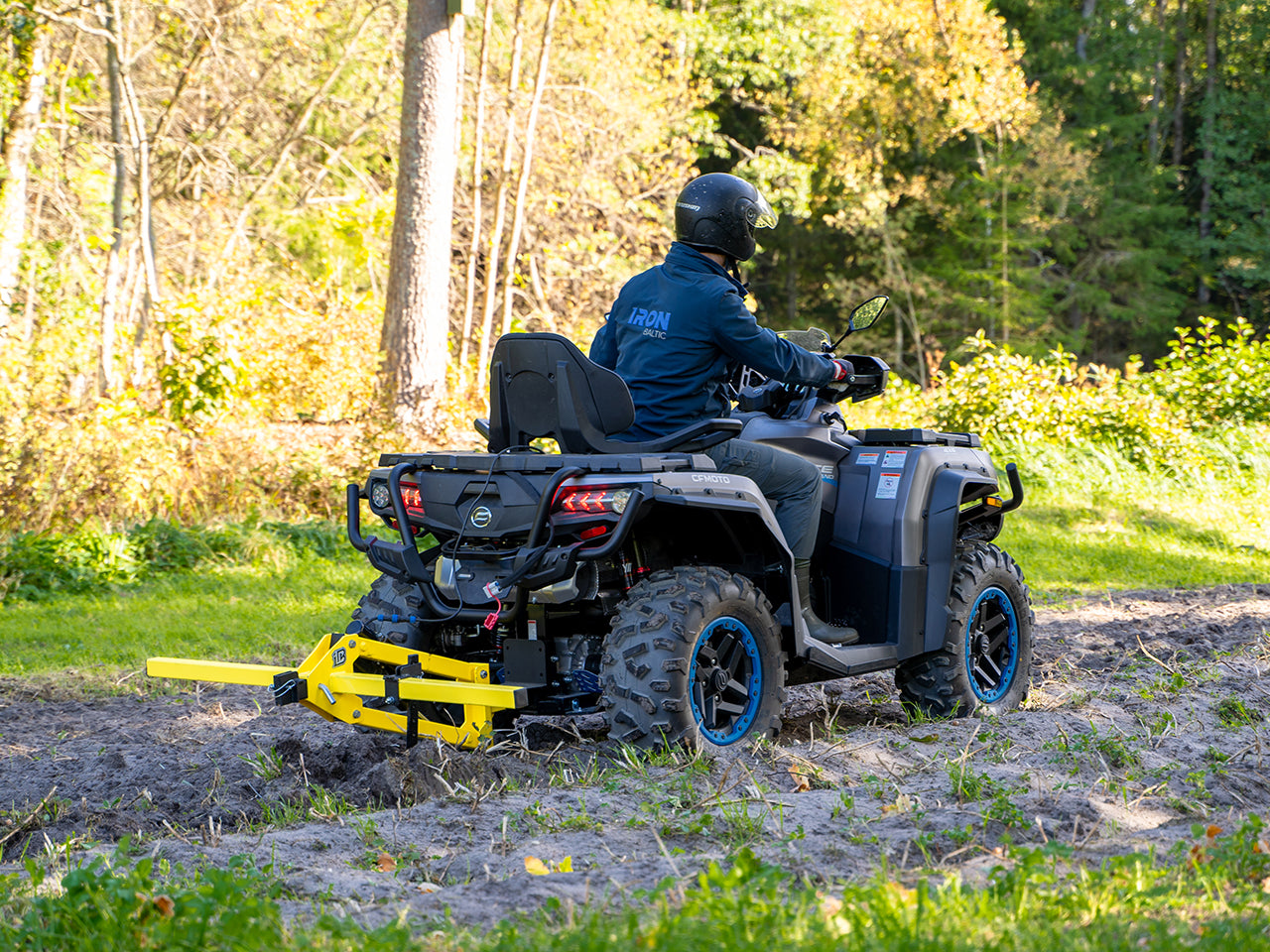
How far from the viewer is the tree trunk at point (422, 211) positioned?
13.1m

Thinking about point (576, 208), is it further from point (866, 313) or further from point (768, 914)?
point (768, 914)

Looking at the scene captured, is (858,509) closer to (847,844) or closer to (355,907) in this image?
(847,844)

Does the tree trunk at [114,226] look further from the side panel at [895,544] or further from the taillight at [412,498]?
the side panel at [895,544]

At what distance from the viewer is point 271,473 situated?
11.6 metres

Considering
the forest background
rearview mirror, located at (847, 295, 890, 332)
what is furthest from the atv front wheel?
the forest background

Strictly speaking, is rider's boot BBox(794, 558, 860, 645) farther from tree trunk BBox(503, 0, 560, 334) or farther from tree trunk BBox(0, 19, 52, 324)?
tree trunk BBox(0, 19, 52, 324)

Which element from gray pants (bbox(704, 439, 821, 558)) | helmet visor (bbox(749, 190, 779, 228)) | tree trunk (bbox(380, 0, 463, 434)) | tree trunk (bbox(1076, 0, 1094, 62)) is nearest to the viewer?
gray pants (bbox(704, 439, 821, 558))

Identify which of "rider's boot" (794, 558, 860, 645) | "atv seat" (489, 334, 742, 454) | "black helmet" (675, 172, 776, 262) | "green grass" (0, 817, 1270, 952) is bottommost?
"green grass" (0, 817, 1270, 952)

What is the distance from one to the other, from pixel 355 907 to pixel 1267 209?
3319 centimetres

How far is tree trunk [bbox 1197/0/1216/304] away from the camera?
32156 millimetres

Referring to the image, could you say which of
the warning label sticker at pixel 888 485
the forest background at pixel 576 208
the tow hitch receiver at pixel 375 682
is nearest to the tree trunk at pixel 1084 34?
the forest background at pixel 576 208

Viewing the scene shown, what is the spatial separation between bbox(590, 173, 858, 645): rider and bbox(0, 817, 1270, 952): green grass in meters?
2.10

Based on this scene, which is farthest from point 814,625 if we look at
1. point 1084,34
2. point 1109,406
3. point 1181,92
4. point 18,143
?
point 1181,92

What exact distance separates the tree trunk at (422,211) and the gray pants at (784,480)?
8.25 metres
